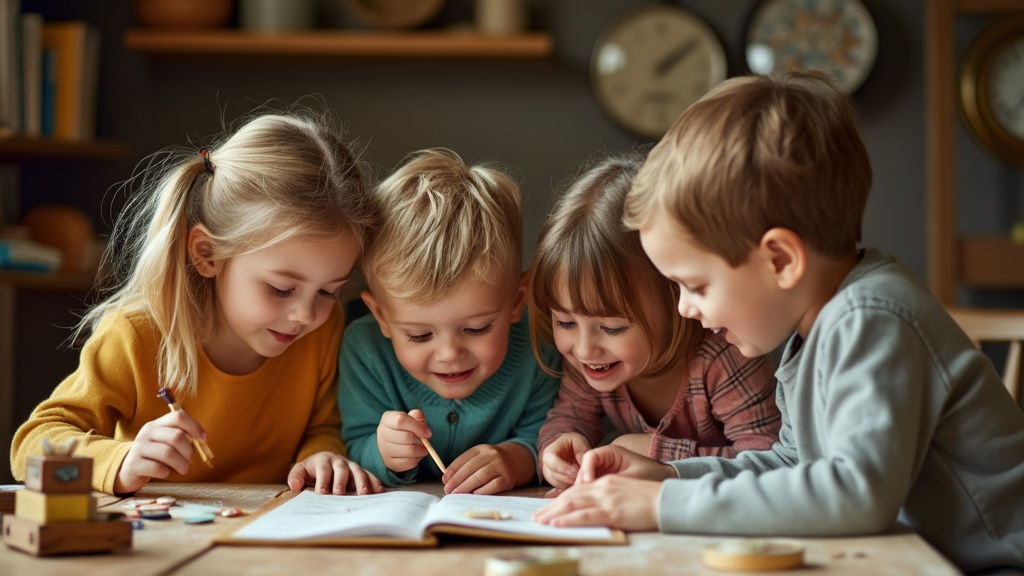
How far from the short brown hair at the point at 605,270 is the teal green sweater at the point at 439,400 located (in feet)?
0.49

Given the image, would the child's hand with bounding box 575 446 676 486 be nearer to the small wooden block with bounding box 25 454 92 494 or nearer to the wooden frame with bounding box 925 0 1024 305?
the small wooden block with bounding box 25 454 92 494

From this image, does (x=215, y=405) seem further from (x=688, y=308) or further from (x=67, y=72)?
(x=67, y=72)

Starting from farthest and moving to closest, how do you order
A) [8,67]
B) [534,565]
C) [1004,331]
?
[8,67]
[1004,331]
[534,565]

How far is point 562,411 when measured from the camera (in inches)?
58.7

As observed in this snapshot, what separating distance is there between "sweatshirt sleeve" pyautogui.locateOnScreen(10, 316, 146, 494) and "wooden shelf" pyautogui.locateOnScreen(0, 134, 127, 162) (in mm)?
1409

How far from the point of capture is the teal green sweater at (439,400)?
4.83 feet

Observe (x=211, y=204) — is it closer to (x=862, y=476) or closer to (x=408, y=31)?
(x=862, y=476)

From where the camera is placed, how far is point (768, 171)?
3.28 ft

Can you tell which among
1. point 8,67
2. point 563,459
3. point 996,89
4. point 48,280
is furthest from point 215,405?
point 996,89

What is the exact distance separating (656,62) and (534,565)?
2607mm

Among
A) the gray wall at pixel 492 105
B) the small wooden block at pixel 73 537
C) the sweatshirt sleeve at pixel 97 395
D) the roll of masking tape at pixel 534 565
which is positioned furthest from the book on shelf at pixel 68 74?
the roll of masking tape at pixel 534 565

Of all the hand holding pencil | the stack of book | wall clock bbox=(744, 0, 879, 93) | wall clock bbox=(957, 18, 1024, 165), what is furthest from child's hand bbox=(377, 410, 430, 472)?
wall clock bbox=(957, 18, 1024, 165)

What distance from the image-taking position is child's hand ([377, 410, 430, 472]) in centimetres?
127

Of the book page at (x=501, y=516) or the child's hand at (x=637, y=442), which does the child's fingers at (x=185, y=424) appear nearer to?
the book page at (x=501, y=516)
